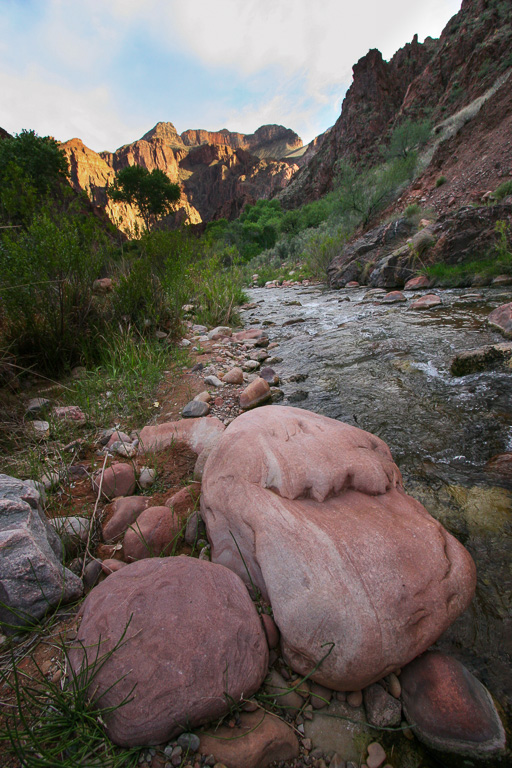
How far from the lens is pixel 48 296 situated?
304 centimetres

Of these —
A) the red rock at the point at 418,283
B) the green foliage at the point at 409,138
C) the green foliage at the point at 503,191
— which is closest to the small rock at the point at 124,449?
the red rock at the point at 418,283

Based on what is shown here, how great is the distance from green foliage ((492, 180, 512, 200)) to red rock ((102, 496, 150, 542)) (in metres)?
10.5

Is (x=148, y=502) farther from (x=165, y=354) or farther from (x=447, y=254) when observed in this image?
(x=447, y=254)

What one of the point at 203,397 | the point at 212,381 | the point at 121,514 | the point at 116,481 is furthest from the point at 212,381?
the point at 121,514

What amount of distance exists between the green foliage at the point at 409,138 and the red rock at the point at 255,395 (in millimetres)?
22386

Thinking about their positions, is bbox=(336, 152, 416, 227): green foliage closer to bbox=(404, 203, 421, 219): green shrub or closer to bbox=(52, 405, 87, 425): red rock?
bbox=(404, 203, 421, 219): green shrub

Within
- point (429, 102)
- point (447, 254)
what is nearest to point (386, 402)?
point (447, 254)

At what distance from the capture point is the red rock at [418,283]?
26.2 ft

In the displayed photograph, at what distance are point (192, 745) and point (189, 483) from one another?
3.81 ft

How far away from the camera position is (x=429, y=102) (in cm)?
2692

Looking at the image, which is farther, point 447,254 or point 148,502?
point 447,254

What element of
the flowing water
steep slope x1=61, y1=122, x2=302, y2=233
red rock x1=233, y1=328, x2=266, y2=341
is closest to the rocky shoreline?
the flowing water

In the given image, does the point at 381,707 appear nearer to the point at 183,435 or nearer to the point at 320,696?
the point at 320,696

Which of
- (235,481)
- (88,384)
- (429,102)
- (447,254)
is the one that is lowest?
(235,481)
